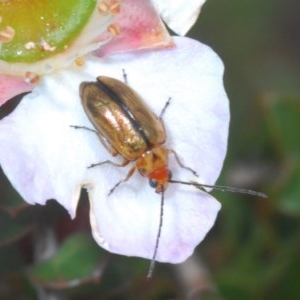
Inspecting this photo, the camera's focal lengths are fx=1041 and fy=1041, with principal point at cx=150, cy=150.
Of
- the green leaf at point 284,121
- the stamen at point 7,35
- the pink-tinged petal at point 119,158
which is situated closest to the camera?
the pink-tinged petal at point 119,158

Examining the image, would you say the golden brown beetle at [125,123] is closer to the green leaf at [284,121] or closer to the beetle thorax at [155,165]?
the beetle thorax at [155,165]

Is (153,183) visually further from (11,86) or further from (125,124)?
(11,86)

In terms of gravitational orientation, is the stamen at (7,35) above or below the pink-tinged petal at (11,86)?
above

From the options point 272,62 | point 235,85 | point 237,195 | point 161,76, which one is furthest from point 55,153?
point 272,62

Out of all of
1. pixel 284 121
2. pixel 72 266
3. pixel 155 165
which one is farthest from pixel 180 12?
pixel 284 121

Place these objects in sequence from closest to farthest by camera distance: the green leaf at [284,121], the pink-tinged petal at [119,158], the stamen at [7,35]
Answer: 1. the pink-tinged petal at [119,158]
2. the stamen at [7,35]
3. the green leaf at [284,121]

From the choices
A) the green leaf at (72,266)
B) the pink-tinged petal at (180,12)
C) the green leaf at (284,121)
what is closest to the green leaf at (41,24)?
the pink-tinged petal at (180,12)

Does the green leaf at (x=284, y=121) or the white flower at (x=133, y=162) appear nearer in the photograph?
the white flower at (x=133, y=162)

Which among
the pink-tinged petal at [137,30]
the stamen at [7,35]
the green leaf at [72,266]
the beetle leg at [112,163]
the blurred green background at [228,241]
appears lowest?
the blurred green background at [228,241]
